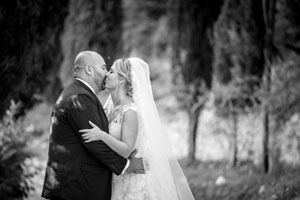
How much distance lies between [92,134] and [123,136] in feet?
1.26

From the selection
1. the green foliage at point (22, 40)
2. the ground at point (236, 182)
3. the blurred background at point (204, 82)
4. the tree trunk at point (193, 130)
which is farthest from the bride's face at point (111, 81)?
the tree trunk at point (193, 130)

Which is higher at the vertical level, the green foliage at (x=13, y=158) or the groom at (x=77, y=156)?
the groom at (x=77, y=156)

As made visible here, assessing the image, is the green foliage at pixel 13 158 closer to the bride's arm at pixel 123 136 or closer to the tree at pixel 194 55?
the bride's arm at pixel 123 136

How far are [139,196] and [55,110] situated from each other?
1.16 meters

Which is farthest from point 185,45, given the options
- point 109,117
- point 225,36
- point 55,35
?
point 109,117

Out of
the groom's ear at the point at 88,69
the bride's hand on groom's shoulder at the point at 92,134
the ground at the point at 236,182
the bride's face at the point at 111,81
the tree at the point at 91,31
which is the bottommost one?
the ground at the point at 236,182

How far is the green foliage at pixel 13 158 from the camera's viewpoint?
235 inches

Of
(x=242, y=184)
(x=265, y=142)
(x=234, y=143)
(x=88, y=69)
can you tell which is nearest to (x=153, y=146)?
(x=88, y=69)

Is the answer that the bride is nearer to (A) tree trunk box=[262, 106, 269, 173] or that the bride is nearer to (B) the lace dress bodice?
(B) the lace dress bodice

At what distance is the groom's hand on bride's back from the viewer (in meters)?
4.06

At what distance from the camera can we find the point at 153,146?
4.19 meters

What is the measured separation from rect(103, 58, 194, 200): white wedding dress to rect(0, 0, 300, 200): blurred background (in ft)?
2.28

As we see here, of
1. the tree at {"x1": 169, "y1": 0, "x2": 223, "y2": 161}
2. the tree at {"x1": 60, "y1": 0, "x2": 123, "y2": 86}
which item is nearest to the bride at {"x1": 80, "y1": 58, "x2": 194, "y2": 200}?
the tree at {"x1": 169, "y1": 0, "x2": 223, "y2": 161}

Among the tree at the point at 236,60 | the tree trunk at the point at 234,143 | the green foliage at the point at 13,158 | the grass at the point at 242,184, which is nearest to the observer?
the grass at the point at 242,184
